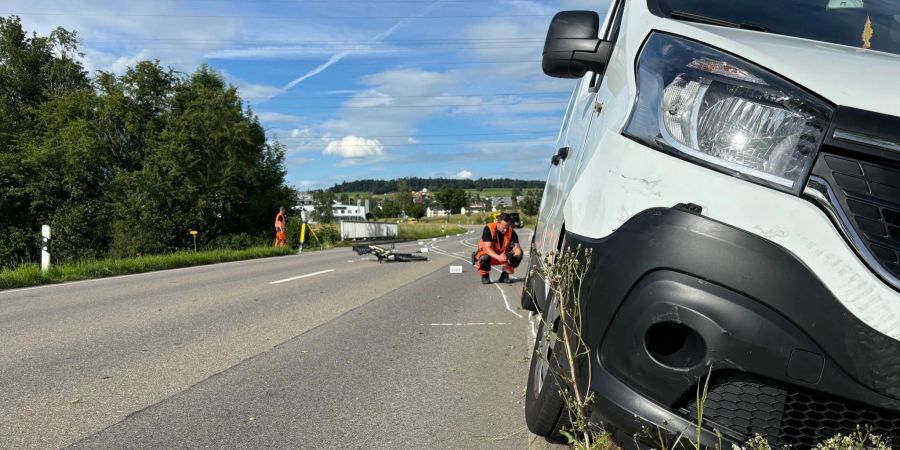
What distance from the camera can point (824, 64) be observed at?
185 cm

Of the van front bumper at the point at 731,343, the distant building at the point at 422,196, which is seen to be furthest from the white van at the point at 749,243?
the distant building at the point at 422,196

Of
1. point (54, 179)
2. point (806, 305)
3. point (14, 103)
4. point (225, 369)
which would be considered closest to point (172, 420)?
point (225, 369)

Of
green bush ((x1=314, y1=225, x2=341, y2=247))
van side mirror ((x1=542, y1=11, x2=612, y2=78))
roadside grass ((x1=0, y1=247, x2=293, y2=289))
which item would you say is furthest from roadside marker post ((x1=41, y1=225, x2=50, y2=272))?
green bush ((x1=314, y1=225, x2=341, y2=247))

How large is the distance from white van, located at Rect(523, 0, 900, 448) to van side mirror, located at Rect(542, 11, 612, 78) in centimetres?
56

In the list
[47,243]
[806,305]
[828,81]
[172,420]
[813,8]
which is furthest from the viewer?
[47,243]

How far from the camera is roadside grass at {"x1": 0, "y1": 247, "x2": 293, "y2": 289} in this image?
37.7ft

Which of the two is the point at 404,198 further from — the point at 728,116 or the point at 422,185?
the point at 728,116

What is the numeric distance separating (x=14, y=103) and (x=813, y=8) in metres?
47.4

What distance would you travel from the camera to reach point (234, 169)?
120 ft

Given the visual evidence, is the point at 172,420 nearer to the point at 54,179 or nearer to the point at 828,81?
the point at 828,81

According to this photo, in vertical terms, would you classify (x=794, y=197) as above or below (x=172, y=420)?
above

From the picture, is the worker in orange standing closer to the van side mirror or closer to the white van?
the van side mirror

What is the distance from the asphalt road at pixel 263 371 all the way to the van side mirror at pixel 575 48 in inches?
77.7

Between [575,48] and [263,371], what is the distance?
11.5ft
